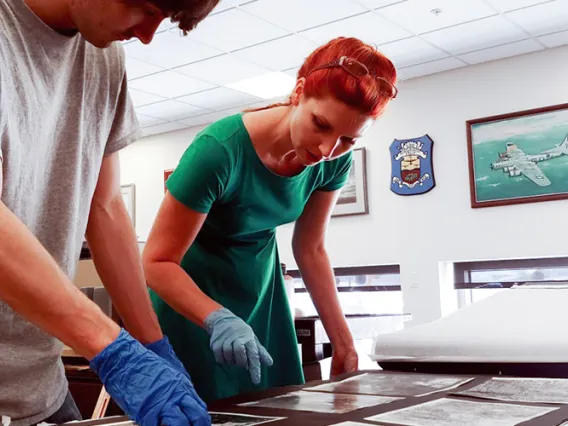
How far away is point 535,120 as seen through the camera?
4.65m

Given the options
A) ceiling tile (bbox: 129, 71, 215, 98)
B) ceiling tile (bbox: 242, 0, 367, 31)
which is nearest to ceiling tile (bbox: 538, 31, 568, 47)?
ceiling tile (bbox: 242, 0, 367, 31)

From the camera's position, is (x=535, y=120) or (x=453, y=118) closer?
(x=535, y=120)

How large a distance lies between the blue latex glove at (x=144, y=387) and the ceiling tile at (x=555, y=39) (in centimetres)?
429

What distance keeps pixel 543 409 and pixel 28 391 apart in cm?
76

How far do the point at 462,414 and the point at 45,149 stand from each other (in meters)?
0.73

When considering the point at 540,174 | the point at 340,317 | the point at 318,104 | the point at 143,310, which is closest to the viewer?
the point at 143,310

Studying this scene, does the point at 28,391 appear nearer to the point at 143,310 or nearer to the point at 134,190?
the point at 143,310

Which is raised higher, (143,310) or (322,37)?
(322,37)

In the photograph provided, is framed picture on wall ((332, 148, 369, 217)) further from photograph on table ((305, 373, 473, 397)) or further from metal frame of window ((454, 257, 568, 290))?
photograph on table ((305, 373, 473, 397))

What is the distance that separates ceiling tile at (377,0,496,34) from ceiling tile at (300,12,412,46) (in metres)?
0.07

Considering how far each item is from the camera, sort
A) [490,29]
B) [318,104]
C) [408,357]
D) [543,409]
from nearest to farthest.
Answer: [543,409] < [318,104] < [408,357] < [490,29]

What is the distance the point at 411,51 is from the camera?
4645 millimetres

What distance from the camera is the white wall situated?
15.3 feet

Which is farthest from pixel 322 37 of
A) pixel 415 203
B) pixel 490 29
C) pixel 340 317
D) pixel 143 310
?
pixel 143 310
